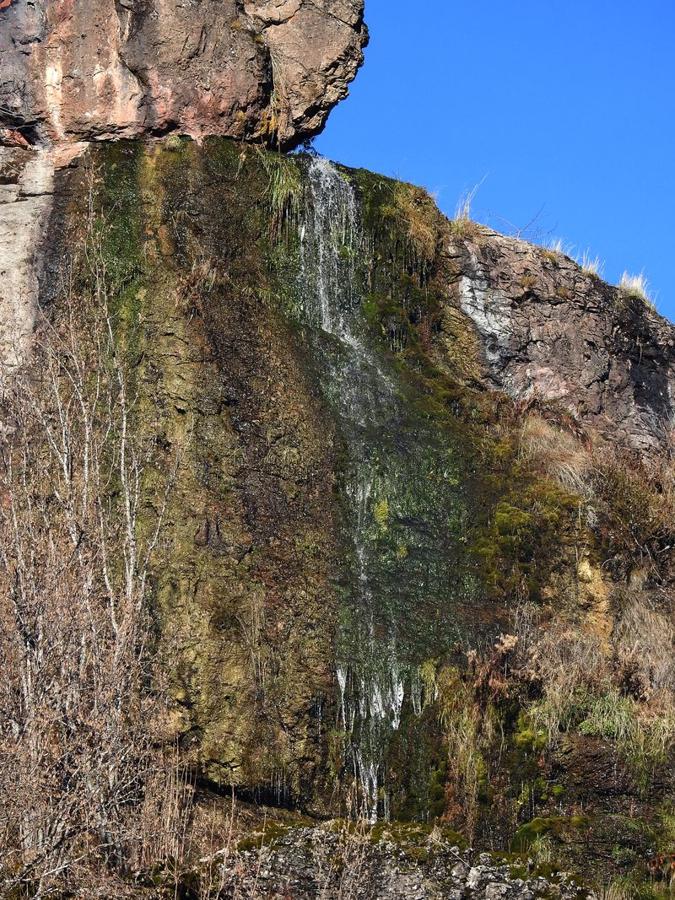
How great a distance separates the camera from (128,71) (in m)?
16.4

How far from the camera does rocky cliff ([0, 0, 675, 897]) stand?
35.6ft

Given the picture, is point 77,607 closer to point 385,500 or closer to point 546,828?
point 385,500

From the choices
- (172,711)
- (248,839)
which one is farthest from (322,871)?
(172,711)

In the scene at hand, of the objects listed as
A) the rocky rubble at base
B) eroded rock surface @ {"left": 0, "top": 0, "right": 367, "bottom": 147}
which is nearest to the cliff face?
A: eroded rock surface @ {"left": 0, "top": 0, "right": 367, "bottom": 147}

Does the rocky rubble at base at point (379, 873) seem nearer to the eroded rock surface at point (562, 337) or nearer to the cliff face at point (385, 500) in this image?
the cliff face at point (385, 500)

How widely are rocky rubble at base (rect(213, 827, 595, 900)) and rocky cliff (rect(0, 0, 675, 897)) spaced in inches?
1.0

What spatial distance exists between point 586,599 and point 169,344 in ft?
17.0

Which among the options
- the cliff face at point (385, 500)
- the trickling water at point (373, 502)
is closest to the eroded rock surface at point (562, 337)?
the cliff face at point (385, 500)

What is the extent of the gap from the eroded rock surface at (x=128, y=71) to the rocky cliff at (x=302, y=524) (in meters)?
0.05

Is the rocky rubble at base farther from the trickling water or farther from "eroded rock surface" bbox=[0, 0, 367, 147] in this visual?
"eroded rock surface" bbox=[0, 0, 367, 147]

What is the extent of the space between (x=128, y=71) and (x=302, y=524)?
6196 mm

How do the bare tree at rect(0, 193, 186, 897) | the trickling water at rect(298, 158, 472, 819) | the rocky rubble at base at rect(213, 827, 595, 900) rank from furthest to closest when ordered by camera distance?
the trickling water at rect(298, 158, 472, 819)
the bare tree at rect(0, 193, 186, 897)
the rocky rubble at base at rect(213, 827, 595, 900)

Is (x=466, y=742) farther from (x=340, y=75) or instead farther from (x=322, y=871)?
(x=340, y=75)

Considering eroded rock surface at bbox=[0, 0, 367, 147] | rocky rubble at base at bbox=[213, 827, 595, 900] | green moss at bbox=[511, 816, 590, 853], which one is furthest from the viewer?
eroded rock surface at bbox=[0, 0, 367, 147]
